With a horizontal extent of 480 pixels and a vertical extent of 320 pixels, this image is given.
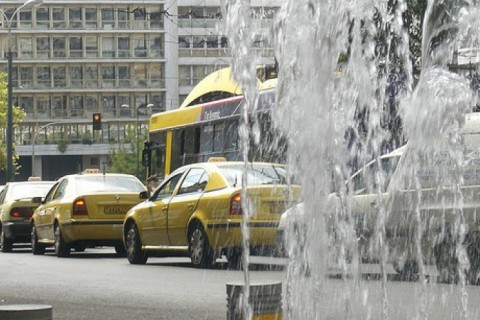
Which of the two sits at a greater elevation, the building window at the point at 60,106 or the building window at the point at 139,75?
the building window at the point at 139,75

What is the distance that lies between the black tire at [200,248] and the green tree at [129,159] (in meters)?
85.8

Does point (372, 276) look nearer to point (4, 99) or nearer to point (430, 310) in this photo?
point (430, 310)

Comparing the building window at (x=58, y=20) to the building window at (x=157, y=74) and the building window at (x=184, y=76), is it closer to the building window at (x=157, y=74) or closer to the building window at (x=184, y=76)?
the building window at (x=157, y=74)

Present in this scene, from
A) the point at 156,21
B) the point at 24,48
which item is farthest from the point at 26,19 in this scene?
the point at 156,21

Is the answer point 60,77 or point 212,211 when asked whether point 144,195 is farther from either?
point 60,77

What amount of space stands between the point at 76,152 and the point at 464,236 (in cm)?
10124

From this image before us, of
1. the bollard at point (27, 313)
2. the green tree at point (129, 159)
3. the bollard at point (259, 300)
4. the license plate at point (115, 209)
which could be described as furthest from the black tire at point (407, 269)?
the green tree at point (129, 159)

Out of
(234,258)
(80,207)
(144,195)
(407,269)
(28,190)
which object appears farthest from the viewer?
(28,190)

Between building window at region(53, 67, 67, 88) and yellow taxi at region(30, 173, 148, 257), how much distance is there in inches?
3525

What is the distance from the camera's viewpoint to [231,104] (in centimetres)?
2662

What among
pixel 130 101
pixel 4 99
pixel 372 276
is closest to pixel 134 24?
pixel 130 101

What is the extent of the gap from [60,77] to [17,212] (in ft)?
281

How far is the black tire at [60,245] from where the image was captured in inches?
879

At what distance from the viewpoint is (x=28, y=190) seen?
2767 centimetres
